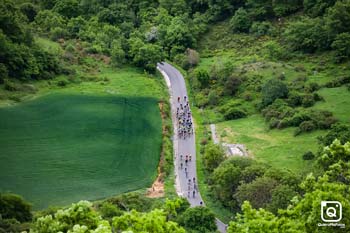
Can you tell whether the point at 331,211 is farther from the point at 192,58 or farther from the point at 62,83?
→ the point at 192,58

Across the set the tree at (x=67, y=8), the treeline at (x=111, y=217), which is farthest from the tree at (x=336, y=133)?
the tree at (x=67, y=8)

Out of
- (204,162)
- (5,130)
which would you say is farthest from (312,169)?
(5,130)

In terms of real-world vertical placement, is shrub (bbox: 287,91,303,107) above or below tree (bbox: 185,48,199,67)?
below

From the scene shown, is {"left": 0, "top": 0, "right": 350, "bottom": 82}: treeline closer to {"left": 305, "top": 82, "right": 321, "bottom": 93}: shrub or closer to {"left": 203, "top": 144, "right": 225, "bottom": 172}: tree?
{"left": 305, "top": 82, "right": 321, "bottom": 93}: shrub

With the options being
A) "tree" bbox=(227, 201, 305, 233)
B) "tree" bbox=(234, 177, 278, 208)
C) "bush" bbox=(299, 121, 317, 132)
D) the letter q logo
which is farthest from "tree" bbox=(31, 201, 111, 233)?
"bush" bbox=(299, 121, 317, 132)

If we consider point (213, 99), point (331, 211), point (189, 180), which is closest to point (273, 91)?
point (213, 99)

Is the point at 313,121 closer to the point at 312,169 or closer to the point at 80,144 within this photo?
the point at 312,169
